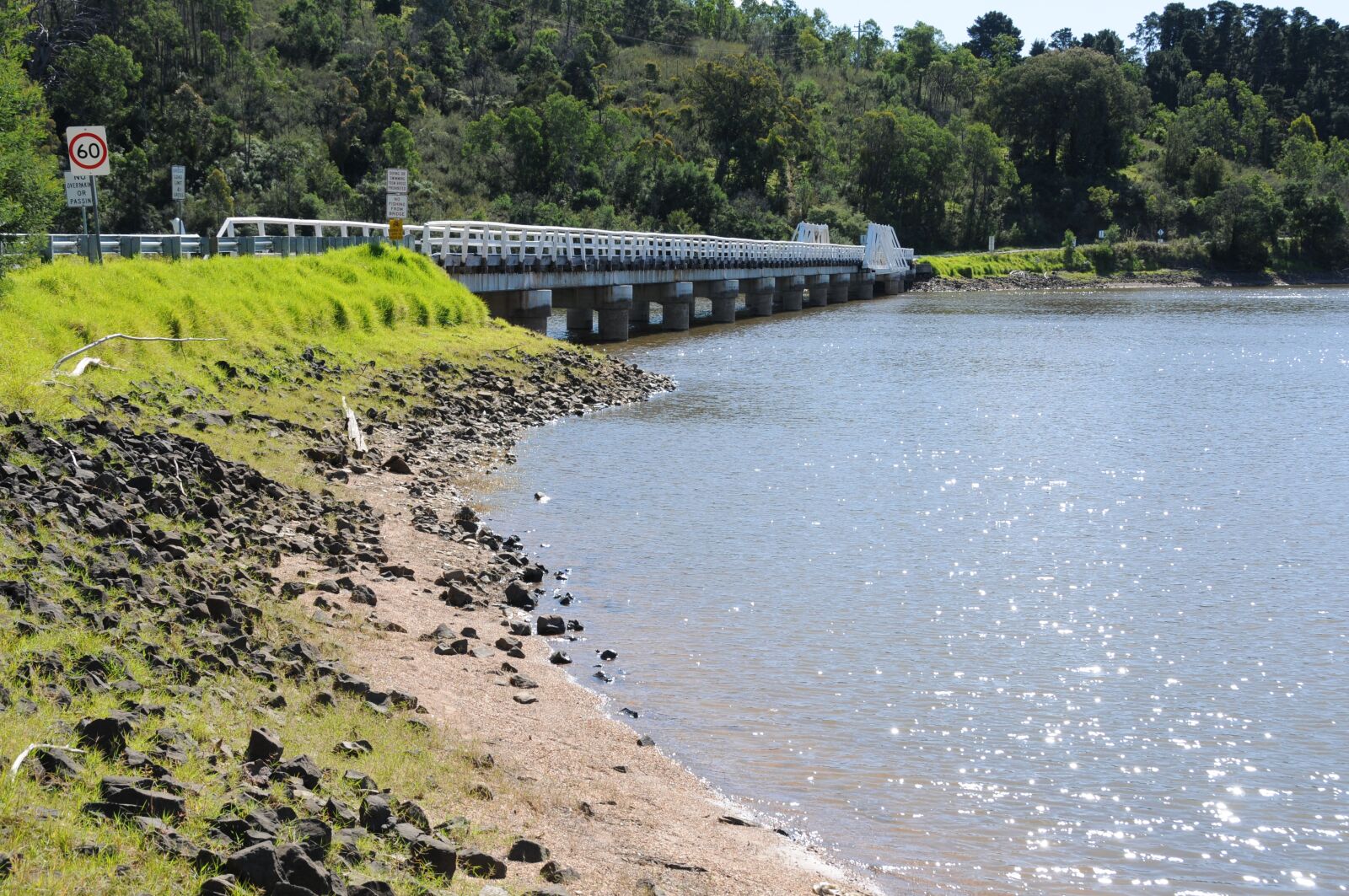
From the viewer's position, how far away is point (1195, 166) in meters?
136

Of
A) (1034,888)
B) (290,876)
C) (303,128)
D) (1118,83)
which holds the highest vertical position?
(1118,83)

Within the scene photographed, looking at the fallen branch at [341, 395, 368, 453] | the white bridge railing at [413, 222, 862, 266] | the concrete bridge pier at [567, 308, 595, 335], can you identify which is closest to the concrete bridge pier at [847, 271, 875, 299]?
the white bridge railing at [413, 222, 862, 266]

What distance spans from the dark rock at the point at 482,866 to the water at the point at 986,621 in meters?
2.52

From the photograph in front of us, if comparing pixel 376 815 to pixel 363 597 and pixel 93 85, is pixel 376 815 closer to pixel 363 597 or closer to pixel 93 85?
pixel 363 597

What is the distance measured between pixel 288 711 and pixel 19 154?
13.8m

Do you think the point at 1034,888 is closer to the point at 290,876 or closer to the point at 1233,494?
the point at 290,876

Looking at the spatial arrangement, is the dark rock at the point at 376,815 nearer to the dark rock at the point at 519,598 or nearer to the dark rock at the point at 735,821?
the dark rock at the point at 735,821

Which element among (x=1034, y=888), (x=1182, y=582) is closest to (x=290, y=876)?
(x=1034, y=888)

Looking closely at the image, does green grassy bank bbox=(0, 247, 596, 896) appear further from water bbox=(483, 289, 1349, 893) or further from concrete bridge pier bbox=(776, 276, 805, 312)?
concrete bridge pier bbox=(776, 276, 805, 312)

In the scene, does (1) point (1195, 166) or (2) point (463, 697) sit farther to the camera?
(1) point (1195, 166)

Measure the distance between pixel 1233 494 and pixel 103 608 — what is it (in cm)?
1745

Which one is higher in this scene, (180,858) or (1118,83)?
(1118,83)

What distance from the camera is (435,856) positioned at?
22.5 ft

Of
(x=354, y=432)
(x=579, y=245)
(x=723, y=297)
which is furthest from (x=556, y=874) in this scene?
(x=723, y=297)
